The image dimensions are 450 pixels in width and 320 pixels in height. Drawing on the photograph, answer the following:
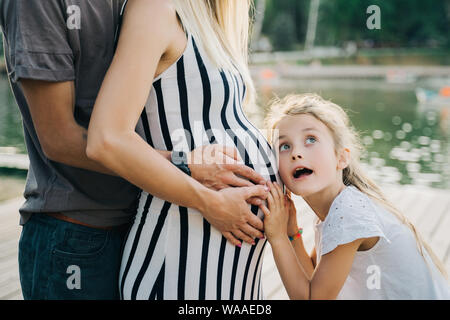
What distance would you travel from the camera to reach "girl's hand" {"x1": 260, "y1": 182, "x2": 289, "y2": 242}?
51.4 inches

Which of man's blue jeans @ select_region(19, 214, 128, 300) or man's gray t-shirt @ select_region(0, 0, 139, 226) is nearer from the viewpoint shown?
man's gray t-shirt @ select_region(0, 0, 139, 226)

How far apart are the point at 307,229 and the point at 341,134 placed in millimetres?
2538

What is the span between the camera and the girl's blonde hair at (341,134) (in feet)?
5.16

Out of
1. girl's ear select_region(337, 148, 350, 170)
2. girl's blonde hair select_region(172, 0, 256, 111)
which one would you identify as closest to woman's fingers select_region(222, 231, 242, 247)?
girl's blonde hair select_region(172, 0, 256, 111)

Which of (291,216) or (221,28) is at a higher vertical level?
(221,28)

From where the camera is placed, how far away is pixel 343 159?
1.62 metres

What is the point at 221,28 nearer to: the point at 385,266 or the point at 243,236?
the point at 243,236

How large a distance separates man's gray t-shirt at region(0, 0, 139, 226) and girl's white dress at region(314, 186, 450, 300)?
631 mm

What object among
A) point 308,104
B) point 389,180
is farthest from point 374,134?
point 308,104

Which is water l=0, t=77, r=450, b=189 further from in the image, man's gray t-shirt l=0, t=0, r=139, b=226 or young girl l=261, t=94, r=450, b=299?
man's gray t-shirt l=0, t=0, r=139, b=226

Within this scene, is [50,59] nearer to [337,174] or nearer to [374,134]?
[337,174]

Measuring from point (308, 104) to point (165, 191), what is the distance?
719mm

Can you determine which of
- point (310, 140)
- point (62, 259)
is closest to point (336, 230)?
point (310, 140)

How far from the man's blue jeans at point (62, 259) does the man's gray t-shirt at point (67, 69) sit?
34 mm
